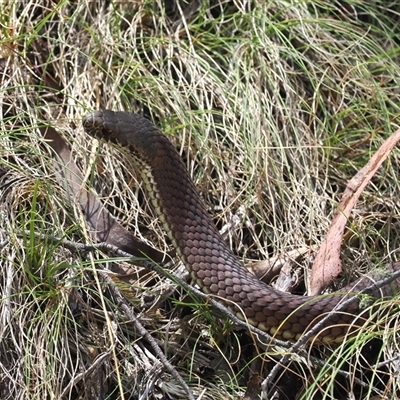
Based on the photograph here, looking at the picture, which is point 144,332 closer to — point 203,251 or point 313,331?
point 203,251

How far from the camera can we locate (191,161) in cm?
450

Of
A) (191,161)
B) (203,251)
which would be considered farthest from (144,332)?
(191,161)

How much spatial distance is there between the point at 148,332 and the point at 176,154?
82 centimetres

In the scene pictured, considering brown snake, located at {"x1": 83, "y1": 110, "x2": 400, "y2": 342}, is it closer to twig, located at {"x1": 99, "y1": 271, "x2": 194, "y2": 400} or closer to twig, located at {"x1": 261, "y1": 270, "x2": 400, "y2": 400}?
twig, located at {"x1": 261, "y1": 270, "x2": 400, "y2": 400}

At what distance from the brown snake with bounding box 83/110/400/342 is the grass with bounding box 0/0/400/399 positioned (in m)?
0.14

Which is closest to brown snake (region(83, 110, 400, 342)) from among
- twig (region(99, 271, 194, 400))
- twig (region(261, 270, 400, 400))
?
twig (region(261, 270, 400, 400))

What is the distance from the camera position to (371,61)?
4.82 m

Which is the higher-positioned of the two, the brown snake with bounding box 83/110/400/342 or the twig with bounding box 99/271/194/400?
the brown snake with bounding box 83/110/400/342

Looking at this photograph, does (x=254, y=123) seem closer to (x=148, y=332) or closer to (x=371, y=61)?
(x=371, y=61)

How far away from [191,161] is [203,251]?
0.69 metres

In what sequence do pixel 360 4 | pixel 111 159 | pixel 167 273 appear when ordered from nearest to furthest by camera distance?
pixel 167 273 → pixel 111 159 → pixel 360 4

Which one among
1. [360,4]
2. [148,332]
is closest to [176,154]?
[148,332]

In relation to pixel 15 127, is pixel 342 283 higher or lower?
lower

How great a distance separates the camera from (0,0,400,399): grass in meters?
3.79
